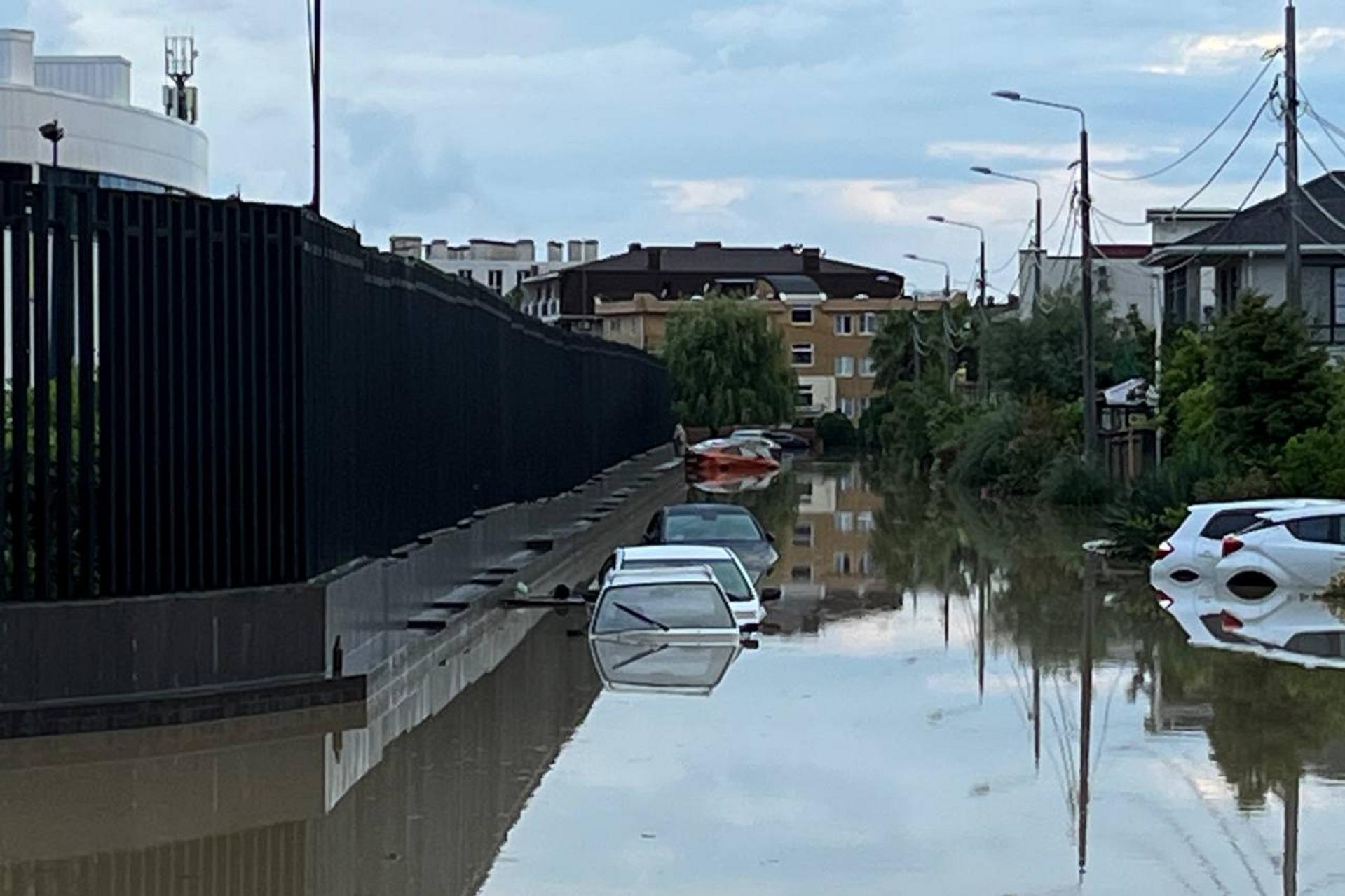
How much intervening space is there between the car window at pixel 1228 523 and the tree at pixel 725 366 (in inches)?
2723

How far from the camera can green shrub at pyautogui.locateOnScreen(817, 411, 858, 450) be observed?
111m

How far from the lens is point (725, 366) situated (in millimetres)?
101500

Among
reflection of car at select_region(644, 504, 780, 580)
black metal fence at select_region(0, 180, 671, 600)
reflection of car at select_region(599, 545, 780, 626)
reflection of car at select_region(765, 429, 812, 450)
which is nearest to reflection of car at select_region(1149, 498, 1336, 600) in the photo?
reflection of car at select_region(644, 504, 780, 580)

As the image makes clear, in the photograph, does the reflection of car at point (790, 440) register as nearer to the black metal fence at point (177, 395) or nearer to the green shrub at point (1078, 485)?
the green shrub at point (1078, 485)

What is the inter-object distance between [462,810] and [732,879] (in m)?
2.78

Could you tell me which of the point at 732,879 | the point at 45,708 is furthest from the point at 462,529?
the point at 732,879

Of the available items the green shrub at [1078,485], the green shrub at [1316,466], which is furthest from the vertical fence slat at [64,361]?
the green shrub at [1078,485]

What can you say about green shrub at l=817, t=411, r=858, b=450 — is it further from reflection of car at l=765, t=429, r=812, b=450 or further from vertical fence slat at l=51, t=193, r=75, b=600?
vertical fence slat at l=51, t=193, r=75, b=600

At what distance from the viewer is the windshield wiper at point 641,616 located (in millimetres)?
23812

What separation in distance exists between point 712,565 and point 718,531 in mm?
7910

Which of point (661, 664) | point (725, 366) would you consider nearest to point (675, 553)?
point (661, 664)

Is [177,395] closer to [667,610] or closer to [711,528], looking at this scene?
[667,610]

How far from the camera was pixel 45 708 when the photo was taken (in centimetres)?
1716

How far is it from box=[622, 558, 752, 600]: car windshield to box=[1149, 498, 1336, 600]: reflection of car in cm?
726
